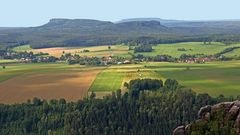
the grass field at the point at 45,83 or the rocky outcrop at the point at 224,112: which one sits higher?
the rocky outcrop at the point at 224,112

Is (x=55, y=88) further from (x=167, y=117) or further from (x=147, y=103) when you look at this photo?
(x=167, y=117)

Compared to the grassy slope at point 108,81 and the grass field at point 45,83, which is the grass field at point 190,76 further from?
the grass field at point 45,83

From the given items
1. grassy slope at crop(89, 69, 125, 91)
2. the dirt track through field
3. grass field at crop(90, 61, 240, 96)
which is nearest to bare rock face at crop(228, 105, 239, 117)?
grass field at crop(90, 61, 240, 96)

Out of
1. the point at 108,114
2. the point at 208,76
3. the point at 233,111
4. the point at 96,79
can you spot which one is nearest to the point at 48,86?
the point at 96,79

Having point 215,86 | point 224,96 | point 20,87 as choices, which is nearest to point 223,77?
point 215,86

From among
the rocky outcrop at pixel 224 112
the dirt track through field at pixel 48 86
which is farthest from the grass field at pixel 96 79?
the rocky outcrop at pixel 224 112

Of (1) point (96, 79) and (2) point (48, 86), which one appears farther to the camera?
(1) point (96, 79)

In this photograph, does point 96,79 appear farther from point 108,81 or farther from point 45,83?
point 45,83
